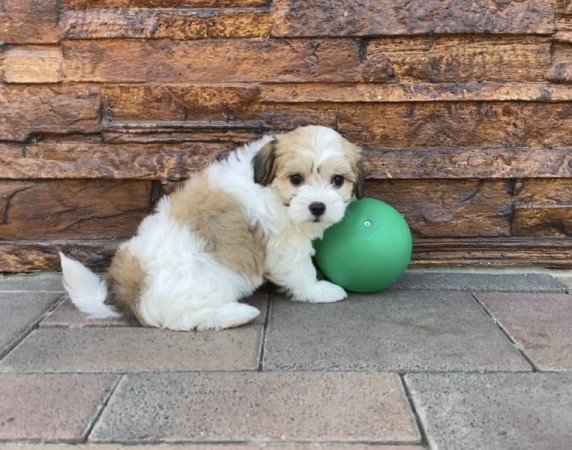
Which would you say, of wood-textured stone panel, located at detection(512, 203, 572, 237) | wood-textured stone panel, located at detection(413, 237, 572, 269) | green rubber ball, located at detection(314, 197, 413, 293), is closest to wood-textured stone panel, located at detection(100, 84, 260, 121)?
green rubber ball, located at detection(314, 197, 413, 293)

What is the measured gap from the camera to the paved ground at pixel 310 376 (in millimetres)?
2498

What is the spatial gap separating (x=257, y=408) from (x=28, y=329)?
1.75 meters

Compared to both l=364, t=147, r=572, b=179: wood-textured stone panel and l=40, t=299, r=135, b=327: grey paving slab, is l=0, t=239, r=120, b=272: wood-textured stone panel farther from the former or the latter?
l=364, t=147, r=572, b=179: wood-textured stone panel

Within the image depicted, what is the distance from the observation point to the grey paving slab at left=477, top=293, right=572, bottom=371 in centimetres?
320

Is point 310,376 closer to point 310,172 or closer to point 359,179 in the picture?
point 310,172

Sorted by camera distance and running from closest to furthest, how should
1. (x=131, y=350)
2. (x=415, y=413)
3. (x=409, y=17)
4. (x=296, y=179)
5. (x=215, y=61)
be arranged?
(x=415, y=413) → (x=131, y=350) → (x=296, y=179) → (x=409, y=17) → (x=215, y=61)

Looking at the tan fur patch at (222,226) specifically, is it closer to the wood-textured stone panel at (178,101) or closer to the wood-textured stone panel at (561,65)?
the wood-textured stone panel at (178,101)

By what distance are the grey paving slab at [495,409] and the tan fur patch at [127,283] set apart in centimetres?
166

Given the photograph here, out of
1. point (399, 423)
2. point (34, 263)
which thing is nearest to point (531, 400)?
point (399, 423)

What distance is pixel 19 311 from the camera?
394 cm

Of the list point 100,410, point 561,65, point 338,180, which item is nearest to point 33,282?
point 100,410

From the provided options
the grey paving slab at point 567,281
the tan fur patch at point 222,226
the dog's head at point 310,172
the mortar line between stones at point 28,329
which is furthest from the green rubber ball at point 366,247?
the mortar line between stones at point 28,329

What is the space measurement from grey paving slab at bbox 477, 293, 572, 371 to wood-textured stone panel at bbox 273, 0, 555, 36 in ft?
6.20

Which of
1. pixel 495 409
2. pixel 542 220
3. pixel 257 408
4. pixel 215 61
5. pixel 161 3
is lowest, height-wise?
pixel 257 408
